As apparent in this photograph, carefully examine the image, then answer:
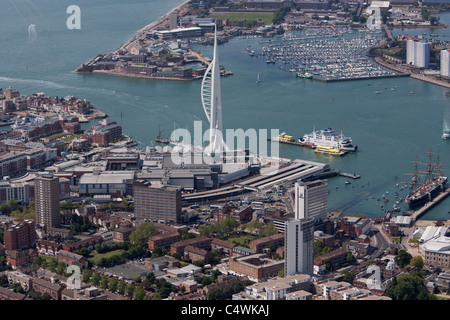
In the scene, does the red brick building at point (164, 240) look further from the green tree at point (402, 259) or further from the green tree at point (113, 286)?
the green tree at point (402, 259)

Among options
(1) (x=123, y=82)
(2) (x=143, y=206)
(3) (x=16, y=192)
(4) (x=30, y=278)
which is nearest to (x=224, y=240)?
(2) (x=143, y=206)

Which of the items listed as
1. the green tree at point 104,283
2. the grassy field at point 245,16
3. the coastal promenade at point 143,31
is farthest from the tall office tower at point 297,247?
the grassy field at point 245,16

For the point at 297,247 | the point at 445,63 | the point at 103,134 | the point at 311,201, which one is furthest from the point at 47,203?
the point at 445,63

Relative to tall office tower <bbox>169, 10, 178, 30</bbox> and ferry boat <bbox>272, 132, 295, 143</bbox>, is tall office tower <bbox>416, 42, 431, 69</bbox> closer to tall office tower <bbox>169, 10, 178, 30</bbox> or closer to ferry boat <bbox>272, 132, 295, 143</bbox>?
ferry boat <bbox>272, 132, 295, 143</bbox>

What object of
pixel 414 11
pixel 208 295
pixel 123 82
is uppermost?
pixel 414 11

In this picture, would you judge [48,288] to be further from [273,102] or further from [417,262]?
[273,102]

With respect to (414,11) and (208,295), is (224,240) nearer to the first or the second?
(208,295)

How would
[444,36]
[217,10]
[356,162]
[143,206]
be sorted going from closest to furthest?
[143,206], [356,162], [444,36], [217,10]
